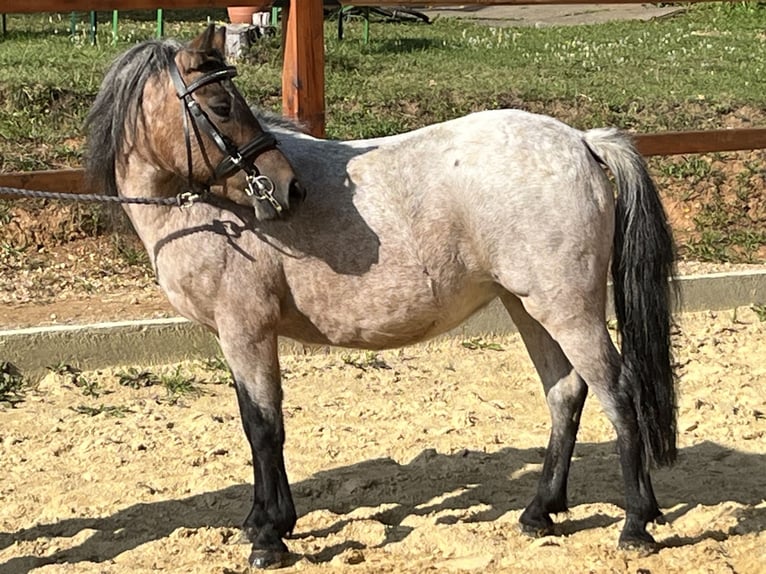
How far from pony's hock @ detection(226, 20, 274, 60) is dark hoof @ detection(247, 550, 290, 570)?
6.95 metres

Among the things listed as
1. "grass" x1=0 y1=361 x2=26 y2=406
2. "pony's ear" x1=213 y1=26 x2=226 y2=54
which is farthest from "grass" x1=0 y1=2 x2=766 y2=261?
"pony's ear" x1=213 y1=26 x2=226 y2=54

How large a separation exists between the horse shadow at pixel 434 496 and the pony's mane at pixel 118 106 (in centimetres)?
120

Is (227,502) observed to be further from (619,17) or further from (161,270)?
(619,17)

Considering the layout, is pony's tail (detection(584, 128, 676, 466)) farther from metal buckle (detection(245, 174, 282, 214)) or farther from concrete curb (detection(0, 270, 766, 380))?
concrete curb (detection(0, 270, 766, 380))

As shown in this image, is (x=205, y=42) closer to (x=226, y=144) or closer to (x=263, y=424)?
(x=226, y=144)

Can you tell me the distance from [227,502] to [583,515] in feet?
4.29

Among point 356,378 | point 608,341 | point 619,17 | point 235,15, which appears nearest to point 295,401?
point 356,378

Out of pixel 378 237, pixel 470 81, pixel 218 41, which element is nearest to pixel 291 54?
pixel 218 41

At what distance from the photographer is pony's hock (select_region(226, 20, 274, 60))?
412 inches

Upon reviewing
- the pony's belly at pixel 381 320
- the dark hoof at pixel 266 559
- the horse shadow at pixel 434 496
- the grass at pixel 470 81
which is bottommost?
the horse shadow at pixel 434 496

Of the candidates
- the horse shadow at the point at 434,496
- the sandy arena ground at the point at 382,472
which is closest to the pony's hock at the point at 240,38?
the sandy arena ground at the point at 382,472

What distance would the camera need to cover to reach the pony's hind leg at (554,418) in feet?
13.8

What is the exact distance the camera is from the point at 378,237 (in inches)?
154

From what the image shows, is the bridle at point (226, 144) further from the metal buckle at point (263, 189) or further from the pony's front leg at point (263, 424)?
the pony's front leg at point (263, 424)
